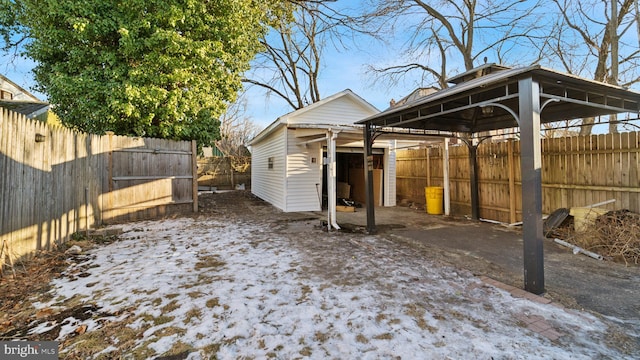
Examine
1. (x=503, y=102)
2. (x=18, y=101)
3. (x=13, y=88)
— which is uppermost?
(x=13, y=88)

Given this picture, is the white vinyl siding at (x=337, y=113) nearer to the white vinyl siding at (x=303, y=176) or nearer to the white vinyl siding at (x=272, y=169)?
the white vinyl siding at (x=303, y=176)

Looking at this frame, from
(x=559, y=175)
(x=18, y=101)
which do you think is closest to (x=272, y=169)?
(x=559, y=175)

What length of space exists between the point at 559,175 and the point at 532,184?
3.92 meters

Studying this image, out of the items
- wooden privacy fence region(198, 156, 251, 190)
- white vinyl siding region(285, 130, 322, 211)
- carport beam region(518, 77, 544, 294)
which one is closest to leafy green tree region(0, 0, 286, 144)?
white vinyl siding region(285, 130, 322, 211)

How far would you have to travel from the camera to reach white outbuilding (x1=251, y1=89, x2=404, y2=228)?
9.12m

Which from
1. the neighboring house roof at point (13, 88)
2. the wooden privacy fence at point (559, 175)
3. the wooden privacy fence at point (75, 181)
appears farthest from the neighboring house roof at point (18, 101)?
the wooden privacy fence at point (559, 175)

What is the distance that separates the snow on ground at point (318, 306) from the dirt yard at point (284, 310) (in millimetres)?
13

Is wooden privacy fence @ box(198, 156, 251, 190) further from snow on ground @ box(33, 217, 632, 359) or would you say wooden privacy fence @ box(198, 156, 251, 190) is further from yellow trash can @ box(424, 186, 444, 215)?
snow on ground @ box(33, 217, 632, 359)

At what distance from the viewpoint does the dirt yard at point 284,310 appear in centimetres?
221

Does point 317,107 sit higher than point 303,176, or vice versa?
point 317,107

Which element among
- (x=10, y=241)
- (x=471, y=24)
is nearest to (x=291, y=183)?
(x=10, y=241)

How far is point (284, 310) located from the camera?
281cm

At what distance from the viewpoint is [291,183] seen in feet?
30.1

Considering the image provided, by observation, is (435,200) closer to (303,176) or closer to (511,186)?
(511,186)
